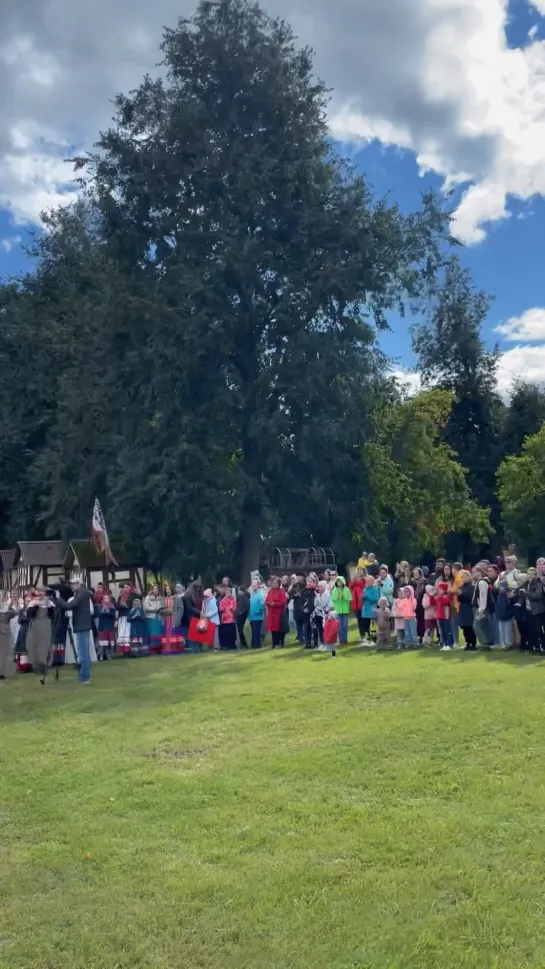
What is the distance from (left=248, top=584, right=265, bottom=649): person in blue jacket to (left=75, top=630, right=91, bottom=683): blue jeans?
5837 mm

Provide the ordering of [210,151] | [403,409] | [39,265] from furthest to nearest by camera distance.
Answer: [39,265]
[403,409]
[210,151]

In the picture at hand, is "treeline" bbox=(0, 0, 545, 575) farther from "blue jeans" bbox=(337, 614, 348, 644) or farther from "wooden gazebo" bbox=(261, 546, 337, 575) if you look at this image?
"blue jeans" bbox=(337, 614, 348, 644)

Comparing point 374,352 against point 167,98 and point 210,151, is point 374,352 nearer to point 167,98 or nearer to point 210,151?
point 210,151

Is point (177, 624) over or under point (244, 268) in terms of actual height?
under

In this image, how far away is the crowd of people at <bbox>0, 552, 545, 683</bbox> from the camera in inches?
706

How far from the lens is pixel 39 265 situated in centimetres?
4838

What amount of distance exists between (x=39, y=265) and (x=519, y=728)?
142 ft

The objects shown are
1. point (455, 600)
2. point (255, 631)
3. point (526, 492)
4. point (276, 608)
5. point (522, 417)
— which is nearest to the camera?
point (455, 600)

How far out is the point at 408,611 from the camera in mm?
19250

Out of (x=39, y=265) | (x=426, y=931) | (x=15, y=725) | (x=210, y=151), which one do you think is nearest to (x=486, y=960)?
(x=426, y=931)

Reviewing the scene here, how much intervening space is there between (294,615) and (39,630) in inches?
239

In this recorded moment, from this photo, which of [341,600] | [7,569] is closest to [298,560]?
[7,569]

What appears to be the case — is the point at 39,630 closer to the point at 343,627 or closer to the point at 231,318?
the point at 343,627

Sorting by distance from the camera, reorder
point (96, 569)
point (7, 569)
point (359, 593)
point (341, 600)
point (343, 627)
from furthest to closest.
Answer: point (7, 569) → point (96, 569) → point (359, 593) → point (343, 627) → point (341, 600)
